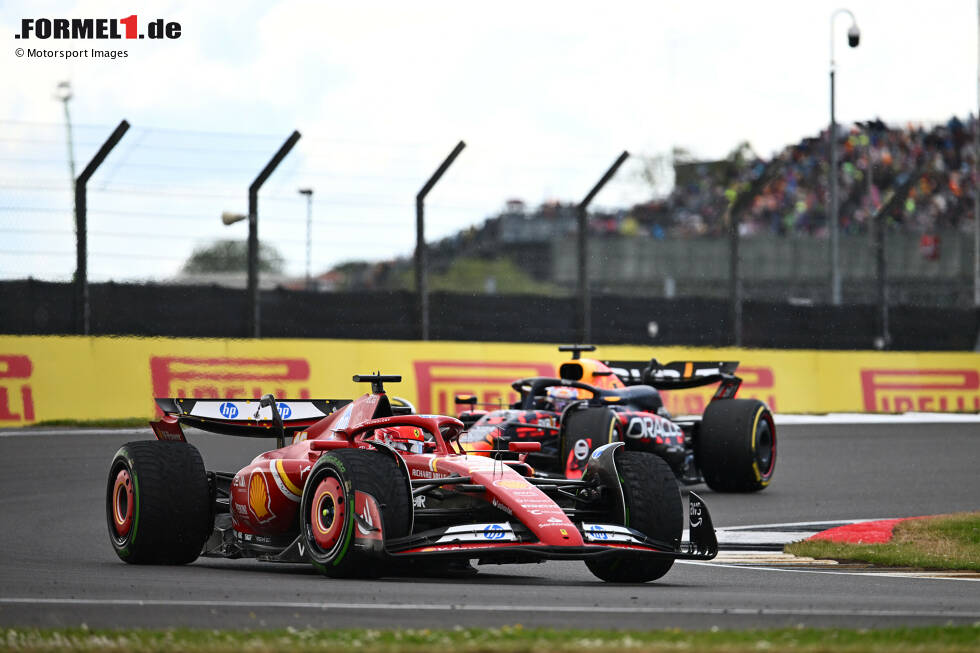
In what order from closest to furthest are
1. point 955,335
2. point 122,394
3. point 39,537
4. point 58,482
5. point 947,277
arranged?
1. point 39,537
2. point 58,482
3. point 122,394
4. point 955,335
5. point 947,277

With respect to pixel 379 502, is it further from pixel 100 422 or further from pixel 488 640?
pixel 100 422

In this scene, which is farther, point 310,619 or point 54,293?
point 54,293

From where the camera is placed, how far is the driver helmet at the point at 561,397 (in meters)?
16.8

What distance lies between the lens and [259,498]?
10.6 metres

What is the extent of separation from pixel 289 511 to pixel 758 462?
7741 millimetres

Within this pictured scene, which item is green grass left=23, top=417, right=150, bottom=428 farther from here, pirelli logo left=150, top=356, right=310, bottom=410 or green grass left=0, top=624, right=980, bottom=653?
green grass left=0, top=624, right=980, bottom=653

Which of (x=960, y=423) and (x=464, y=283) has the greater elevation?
(x=464, y=283)

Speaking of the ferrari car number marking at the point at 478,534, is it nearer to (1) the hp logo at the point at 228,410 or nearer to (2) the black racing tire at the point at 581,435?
(1) the hp logo at the point at 228,410

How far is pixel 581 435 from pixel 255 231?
7.37 meters

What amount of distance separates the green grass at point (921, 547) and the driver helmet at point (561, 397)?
162 inches

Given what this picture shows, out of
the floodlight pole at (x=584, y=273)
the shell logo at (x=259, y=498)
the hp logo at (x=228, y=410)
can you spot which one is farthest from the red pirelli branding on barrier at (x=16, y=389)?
the shell logo at (x=259, y=498)

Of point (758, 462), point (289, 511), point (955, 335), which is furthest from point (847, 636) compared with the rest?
point (955, 335)

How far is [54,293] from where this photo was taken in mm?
19922

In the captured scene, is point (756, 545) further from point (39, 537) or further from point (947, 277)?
point (947, 277)
